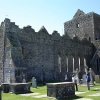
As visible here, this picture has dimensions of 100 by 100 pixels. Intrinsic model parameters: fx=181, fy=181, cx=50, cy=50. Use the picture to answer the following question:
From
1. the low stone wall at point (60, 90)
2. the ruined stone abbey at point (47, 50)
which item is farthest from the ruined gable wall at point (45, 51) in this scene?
the low stone wall at point (60, 90)

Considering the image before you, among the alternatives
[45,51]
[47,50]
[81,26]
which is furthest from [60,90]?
[81,26]

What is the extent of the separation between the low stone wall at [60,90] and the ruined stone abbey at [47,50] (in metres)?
7.48

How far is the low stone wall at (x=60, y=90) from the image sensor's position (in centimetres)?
987

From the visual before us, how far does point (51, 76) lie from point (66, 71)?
3.71 m

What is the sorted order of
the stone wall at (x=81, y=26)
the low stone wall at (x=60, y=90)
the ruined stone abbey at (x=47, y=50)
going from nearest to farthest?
1. the low stone wall at (x=60, y=90)
2. the ruined stone abbey at (x=47, y=50)
3. the stone wall at (x=81, y=26)

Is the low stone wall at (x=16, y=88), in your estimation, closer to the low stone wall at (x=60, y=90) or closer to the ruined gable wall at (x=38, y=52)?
the low stone wall at (x=60, y=90)

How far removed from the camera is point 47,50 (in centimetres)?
2389

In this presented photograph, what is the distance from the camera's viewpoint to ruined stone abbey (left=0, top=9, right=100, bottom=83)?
18.2 meters

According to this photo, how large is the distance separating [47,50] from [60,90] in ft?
46.3

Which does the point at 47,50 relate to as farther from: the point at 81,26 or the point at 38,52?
the point at 81,26

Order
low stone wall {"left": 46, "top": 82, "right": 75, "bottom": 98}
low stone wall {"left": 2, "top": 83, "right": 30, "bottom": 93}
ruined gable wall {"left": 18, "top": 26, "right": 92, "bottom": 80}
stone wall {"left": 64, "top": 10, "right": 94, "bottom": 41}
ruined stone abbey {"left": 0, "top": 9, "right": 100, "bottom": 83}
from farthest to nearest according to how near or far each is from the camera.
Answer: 1. stone wall {"left": 64, "top": 10, "right": 94, "bottom": 41}
2. ruined gable wall {"left": 18, "top": 26, "right": 92, "bottom": 80}
3. ruined stone abbey {"left": 0, "top": 9, "right": 100, "bottom": 83}
4. low stone wall {"left": 2, "top": 83, "right": 30, "bottom": 93}
5. low stone wall {"left": 46, "top": 82, "right": 75, "bottom": 98}

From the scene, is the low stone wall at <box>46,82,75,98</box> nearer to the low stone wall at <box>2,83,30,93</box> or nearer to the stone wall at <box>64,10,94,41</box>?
the low stone wall at <box>2,83,30,93</box>

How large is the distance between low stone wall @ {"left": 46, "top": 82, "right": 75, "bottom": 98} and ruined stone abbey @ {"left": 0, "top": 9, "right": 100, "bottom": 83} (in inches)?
294

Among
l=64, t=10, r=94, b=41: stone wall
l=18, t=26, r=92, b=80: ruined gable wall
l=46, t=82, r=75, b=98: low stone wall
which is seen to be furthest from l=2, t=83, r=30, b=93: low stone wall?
l=64, t=10, r=94, b=41: stone wall
